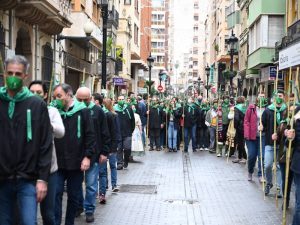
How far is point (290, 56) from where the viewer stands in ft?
77.7

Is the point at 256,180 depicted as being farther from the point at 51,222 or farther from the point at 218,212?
the point at 51,222

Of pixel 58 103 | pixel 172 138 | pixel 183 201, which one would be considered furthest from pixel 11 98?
pixel 172 138

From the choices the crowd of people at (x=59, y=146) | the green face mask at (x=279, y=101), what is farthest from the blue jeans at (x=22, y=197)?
the green face mask at (x=279, y=101)

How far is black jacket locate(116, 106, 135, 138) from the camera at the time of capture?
1520cm

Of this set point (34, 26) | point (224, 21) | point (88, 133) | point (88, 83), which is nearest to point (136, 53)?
point (224, 21)

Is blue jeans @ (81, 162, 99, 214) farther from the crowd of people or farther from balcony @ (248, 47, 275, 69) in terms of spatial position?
balcony @ (248, 47, 275, 69)

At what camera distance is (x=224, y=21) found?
194ft

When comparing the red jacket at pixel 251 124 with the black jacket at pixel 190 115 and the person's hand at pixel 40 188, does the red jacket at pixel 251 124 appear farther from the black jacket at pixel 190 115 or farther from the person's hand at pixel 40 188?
the black jacket at pixel 190 115

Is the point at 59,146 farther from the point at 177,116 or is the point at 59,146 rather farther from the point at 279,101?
the point at 177,116

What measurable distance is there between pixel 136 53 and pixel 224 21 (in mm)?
10286

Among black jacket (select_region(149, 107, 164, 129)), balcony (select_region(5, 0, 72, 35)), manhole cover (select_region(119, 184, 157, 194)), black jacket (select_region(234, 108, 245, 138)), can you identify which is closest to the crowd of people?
manhole cover (select_region(119, 184, 157, 194))

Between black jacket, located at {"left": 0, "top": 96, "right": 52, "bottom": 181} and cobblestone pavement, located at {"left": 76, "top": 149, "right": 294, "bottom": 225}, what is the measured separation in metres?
3.57

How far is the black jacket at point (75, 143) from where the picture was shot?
286 inches

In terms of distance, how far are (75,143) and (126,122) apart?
7968 mm
